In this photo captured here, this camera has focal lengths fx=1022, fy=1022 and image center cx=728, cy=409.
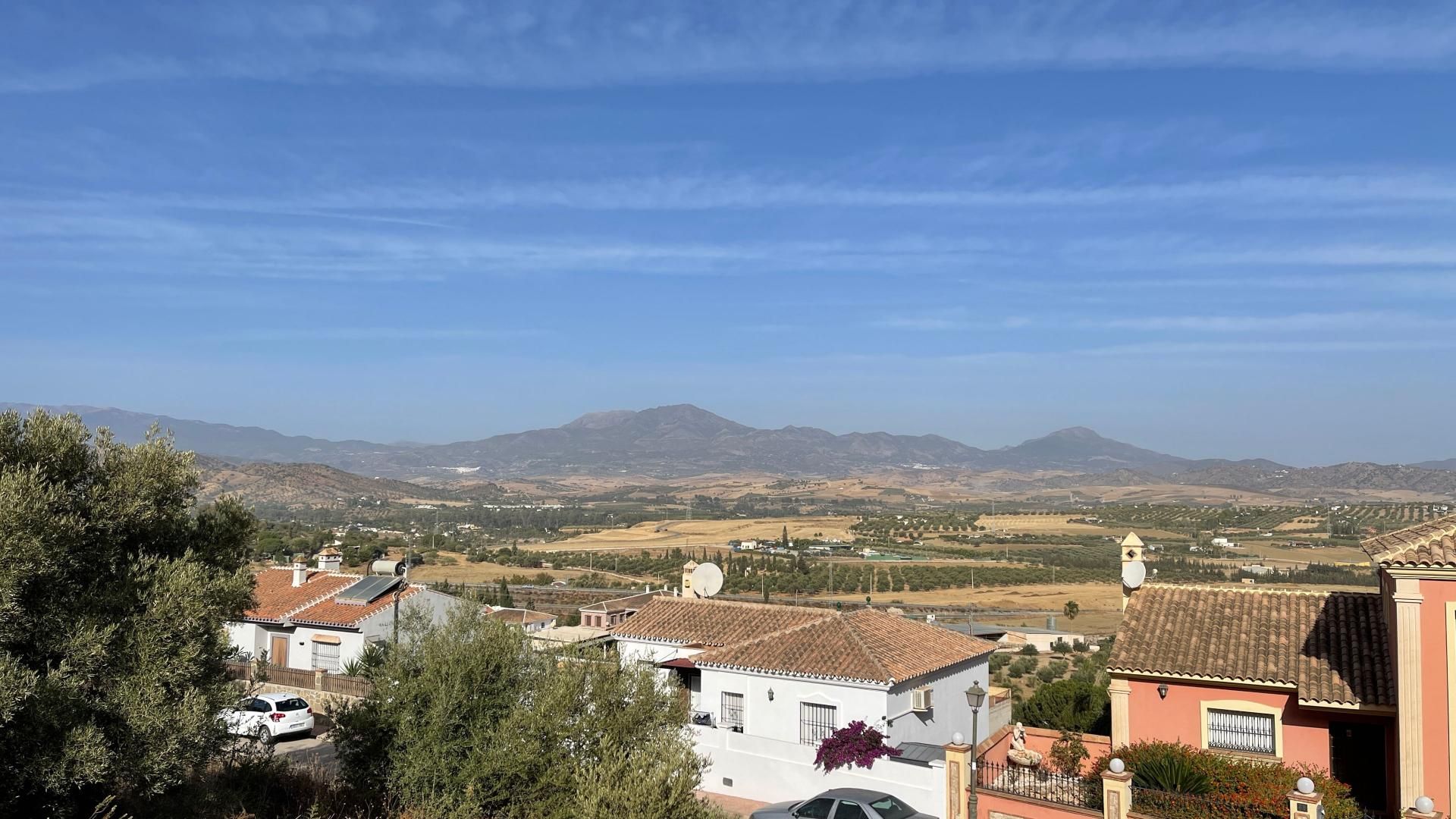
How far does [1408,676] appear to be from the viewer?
15.0 meters

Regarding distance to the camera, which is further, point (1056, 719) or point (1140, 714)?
point (1056, 719)

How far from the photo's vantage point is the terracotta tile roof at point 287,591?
3133cm

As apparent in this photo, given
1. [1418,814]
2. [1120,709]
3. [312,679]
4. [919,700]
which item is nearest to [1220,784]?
[1120,709]

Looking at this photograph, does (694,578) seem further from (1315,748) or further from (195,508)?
(195,508)

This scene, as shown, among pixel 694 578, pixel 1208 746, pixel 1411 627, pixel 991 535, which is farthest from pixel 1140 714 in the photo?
pixel 991 535

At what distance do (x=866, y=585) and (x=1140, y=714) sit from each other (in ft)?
180

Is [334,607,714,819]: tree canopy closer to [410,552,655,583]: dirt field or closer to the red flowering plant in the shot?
the red flowering plant

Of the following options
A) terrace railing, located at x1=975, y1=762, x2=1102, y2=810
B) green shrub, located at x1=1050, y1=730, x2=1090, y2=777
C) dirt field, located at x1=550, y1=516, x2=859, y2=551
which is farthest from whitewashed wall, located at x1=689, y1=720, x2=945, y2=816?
dirt field, located at x1=550, y1=516, x2=859, y2=551

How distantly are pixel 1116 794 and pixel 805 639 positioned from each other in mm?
8159

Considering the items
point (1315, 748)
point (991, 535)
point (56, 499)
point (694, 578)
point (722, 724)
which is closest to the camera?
point (56, 499)

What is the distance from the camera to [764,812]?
672 inches

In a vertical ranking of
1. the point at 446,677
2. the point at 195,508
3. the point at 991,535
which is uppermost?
the point at 195,508

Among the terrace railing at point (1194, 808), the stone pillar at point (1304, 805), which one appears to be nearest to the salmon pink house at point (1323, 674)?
the stone pillar at point (1304, 805)

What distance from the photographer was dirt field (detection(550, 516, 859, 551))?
11550 cm
